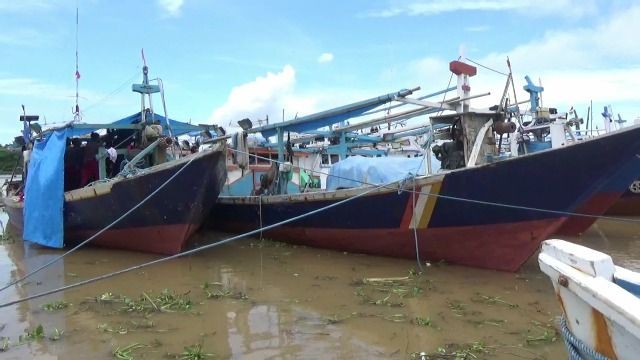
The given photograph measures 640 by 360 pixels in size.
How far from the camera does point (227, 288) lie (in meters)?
6.65

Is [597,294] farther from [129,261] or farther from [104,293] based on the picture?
[129,261]

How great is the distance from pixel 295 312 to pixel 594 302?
3719 mm

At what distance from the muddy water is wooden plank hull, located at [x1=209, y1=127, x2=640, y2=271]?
0.30m

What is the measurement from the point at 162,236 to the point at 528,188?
18.8 ft

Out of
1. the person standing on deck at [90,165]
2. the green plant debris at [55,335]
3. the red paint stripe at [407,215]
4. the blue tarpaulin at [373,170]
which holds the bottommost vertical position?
the green plant debris at [55,335]

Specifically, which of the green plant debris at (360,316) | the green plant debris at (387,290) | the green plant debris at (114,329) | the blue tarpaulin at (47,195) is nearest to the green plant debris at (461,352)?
the green plant debris at (360,316)

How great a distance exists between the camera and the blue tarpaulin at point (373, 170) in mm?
9359

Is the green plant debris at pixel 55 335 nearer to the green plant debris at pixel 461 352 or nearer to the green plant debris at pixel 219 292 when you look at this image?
the green plant debris at pixel 219 292

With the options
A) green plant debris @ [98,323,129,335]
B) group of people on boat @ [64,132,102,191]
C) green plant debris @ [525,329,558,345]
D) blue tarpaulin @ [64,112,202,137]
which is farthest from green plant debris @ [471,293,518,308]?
group of people on boat @ [64,132,102,191]

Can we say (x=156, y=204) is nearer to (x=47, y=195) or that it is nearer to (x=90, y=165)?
(x=47, y=195)

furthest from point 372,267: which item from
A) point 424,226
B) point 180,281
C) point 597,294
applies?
point 597,294

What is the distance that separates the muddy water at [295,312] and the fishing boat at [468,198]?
322 millimetres

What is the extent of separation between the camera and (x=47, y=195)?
31.7 feet

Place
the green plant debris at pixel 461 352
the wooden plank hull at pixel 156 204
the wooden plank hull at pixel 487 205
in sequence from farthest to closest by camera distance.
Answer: the wooden plank hull at pixel 156 204
the wooden plank hull at pixel 487 205
the green plant debris at pixel 461 352
